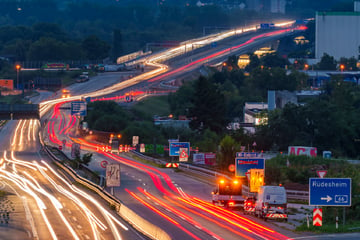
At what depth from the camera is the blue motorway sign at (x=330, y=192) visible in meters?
41.3

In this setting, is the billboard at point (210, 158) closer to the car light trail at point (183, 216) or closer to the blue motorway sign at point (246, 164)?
the car light trail at point (183, 216)

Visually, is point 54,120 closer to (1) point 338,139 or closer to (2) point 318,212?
(1) point 338,139

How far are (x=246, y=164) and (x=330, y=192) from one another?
22.4 meters

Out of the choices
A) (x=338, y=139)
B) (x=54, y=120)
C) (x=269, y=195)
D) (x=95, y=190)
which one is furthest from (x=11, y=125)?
(x=269, y=195)

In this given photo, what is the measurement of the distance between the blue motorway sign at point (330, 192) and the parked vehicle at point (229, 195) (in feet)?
42.6

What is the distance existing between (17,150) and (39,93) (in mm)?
79180

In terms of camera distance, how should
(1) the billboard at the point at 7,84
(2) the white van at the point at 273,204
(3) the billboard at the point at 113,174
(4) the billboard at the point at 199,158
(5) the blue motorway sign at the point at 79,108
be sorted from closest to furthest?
(2) the white van at the point at 273,204 < (3) the billboard at the point at 113,174 < (4) the billboard at the point at 199,158 < (5) the blue motorway sign at the point at 79,108 < (1) the billboard at the point at 7,84

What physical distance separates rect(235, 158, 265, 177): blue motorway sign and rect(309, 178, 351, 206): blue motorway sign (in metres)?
20.7

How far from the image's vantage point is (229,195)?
54.7m

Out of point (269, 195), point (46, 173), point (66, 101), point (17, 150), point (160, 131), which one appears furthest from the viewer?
point (66, 101)

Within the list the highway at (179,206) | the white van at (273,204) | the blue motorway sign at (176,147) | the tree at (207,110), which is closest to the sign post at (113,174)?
the highway at (179,206)

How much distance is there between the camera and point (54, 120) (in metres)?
153

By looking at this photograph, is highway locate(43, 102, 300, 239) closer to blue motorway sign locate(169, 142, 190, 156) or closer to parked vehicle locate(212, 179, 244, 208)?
parked vehicle locate(212, 179, 244, 208)

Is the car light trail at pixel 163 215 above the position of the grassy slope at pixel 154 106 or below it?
below
